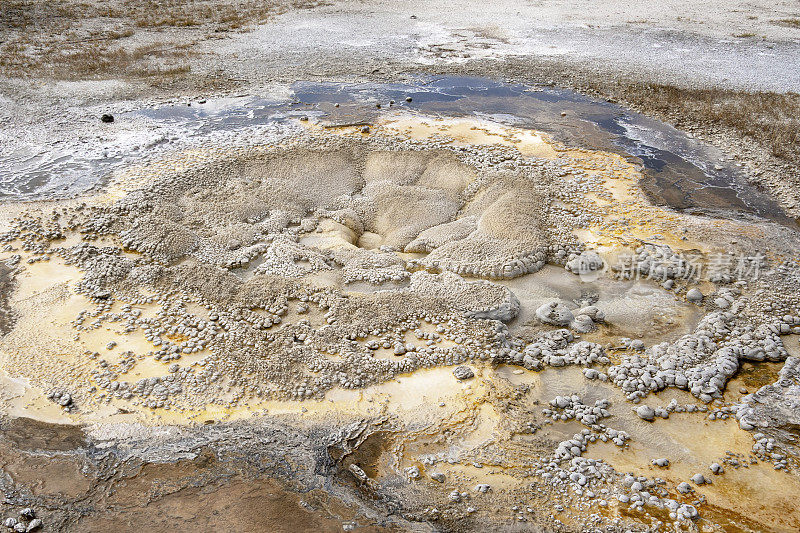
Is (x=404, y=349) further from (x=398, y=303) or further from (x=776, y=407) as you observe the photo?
(x=776, y=407)

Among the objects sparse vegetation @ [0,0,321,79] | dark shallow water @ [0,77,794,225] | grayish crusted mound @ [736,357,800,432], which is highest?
sparse vegetation @ [0,0,321,79]

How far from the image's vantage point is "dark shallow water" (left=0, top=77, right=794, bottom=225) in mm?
9797

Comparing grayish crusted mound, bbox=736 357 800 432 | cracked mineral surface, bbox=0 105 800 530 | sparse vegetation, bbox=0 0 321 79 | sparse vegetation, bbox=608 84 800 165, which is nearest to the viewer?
cracked mineral surface, bbox=0 105 800 530

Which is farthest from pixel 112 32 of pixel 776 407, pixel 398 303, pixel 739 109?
pixel 776 407

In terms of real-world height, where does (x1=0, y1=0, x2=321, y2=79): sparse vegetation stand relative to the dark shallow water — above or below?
above

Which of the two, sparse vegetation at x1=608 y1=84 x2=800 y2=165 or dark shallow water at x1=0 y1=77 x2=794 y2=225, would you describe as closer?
dark shallow water at x1=0 y1=77 x2=794 y2=225

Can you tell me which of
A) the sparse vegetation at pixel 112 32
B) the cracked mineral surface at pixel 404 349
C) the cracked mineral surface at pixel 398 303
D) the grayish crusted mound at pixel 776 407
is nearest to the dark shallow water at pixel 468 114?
the cracked mineral surface at pixel 398 303

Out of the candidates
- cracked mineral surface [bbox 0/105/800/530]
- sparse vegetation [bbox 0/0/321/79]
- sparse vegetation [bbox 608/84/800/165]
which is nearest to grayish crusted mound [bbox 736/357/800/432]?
cracked mineral surface [bbox 0/105/800/530]

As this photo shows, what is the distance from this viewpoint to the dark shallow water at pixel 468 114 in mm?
9797

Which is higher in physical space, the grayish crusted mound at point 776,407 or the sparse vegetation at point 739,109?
the sparse vegetation at point 739,109

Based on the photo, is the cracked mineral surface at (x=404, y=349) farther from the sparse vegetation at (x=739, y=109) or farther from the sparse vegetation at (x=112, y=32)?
the sparse vegetation at (x=112, y=32)

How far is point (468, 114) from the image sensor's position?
12914 mm

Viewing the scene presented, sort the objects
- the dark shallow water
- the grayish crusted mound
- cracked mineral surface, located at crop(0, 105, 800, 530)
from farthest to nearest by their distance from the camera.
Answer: the dark shallow water, the grayish crusted mound, cracked mineral surface, located at crop(0, 105, 800, 530)

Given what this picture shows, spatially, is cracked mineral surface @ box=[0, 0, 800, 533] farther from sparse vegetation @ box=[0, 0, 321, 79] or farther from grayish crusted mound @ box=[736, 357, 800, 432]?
sparse vegetation @ box=[0, 0, 321, 79]
